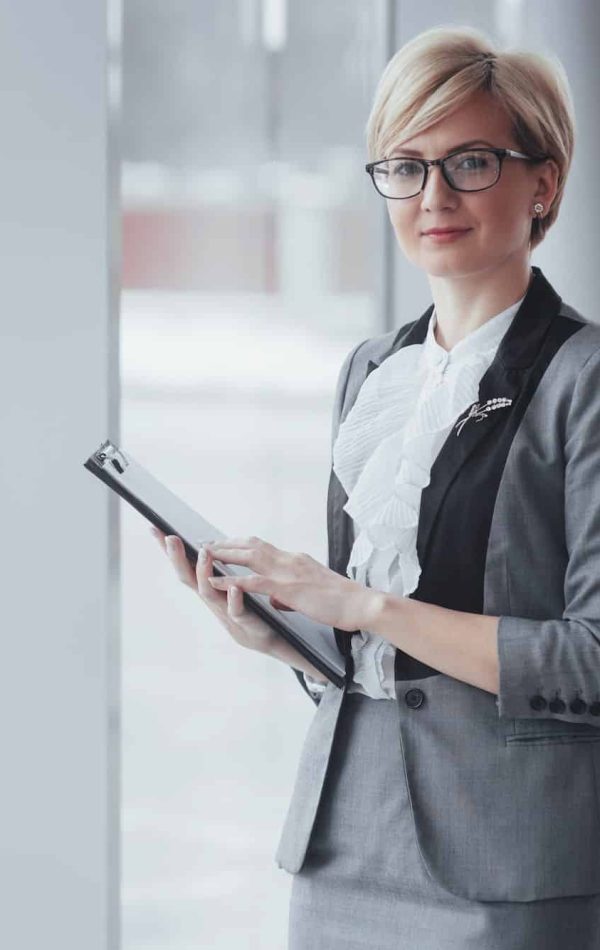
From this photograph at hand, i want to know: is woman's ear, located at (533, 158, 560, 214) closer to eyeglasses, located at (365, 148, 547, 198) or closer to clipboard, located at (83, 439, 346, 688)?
eyeglasses, located at (365, 148, 547, 198)

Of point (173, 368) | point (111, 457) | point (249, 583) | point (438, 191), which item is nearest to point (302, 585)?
point (249, 583)

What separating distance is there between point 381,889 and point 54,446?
1.05 meters

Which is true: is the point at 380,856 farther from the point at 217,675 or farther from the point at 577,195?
the point at 577,195

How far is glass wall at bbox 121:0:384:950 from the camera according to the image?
7.48ft

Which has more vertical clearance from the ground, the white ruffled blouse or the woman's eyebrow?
the woman's eyebrow

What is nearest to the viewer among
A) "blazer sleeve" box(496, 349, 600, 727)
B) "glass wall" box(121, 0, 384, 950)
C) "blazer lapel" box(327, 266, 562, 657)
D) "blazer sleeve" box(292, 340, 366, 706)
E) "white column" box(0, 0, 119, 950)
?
"blazer sleeve" box(496, 349, 600, 727)

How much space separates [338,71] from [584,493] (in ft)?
4.54

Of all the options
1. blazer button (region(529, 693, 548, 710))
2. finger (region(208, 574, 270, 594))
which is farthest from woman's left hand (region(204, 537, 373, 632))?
A: blazer button (region(529, 693, 548, 710))

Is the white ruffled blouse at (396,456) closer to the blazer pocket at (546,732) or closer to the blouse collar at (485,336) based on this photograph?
the blouse collar at (485,336)

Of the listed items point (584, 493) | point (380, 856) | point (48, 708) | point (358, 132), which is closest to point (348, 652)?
point (380, 856)

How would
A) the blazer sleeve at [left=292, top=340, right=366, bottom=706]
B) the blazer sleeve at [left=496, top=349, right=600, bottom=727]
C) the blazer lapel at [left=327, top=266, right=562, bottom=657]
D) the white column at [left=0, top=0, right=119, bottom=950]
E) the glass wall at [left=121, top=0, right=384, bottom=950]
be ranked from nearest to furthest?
the blazer sleeve at [left=496, top=349, right=600, bottom=727] → the blazer lapel at [left=327, top=266, right=562, bottom=657] → the blazer sleeve at [left=292, top=340, right=366, bottom=706] → the white column at [left=0, top=0, right=119, bottom=950] → the glass wall at [left=121, top=0, right=384, bottom=950]

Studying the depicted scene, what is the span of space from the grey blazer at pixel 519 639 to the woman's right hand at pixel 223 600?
0.20 m

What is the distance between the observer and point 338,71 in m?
2.41

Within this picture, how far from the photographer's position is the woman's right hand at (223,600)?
4.65 ft
